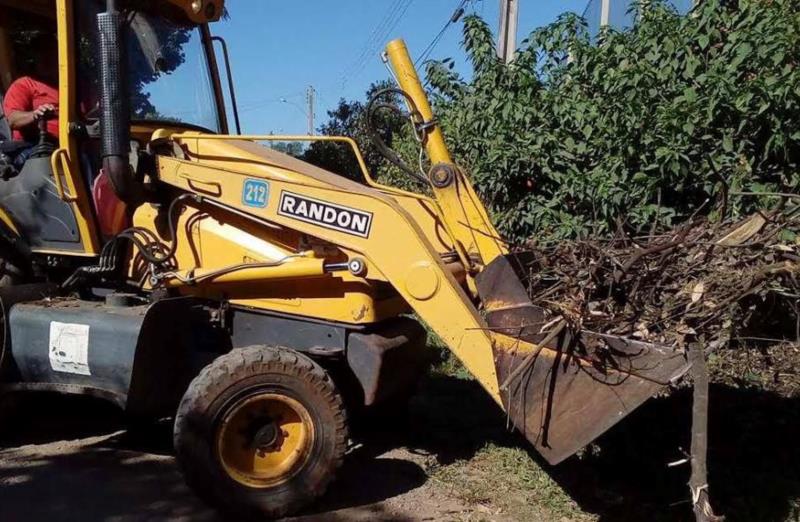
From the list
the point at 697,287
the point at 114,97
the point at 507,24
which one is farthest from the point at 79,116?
the point at 507,24

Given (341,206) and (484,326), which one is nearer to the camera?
(484,326)

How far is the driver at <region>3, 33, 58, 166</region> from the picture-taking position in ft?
16.0

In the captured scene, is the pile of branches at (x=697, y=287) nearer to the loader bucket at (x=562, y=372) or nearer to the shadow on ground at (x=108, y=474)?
the loader bucket at (x=562, y=372)

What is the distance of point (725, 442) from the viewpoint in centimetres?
509

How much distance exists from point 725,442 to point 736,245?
190 centimetres

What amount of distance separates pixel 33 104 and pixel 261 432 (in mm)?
2597

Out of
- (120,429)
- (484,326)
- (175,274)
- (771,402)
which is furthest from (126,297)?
(771,402)

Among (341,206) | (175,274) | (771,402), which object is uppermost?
(341,206)

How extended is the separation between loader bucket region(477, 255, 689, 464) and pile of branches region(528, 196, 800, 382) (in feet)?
0.30

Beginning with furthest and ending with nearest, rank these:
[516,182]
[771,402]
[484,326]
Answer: [516,182]
[771,402]
[484,326]

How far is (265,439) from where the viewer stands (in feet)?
14.1

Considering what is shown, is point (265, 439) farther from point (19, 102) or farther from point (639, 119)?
point (639, 119)

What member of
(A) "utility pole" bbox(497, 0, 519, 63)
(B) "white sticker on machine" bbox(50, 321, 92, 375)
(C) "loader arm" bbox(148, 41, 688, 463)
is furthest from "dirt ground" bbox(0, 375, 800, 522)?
(A) "utility pole" bbox(497, 0, 519, 63)

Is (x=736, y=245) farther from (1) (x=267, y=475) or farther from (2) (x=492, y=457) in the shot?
(1) (x=267, y=475)
